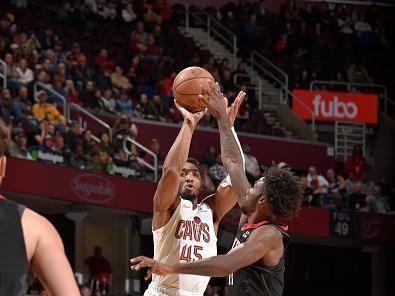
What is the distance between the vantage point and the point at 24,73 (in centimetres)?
1720

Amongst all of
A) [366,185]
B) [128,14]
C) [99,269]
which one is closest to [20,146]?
[99,269]

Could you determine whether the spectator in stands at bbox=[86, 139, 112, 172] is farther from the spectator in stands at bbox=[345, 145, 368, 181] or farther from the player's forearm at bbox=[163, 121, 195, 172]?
the player's forearm at bbox=[163, 121, 195, 172]

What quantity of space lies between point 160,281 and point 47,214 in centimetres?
1064

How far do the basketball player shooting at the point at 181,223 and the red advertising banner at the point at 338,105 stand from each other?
52.9 ft

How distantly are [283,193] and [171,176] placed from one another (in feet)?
4.08

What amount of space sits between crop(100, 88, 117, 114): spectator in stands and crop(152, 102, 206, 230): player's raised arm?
11389 millimetres

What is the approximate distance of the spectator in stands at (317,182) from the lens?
19.4 metres

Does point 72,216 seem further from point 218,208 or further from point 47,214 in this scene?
point 218,208

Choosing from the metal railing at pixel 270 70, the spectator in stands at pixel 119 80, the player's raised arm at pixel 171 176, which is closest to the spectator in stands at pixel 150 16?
the metal railing at pixel 270 70

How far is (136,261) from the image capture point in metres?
5.08

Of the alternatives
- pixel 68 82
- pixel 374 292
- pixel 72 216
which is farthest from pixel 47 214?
pixel 374 292

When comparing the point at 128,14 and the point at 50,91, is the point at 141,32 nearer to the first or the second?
the point at 128,14

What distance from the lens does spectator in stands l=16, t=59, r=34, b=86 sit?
16969 mm

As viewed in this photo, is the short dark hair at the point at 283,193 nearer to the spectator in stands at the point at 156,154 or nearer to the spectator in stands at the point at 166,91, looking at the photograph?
the spectator in stands at the point at 156,154
